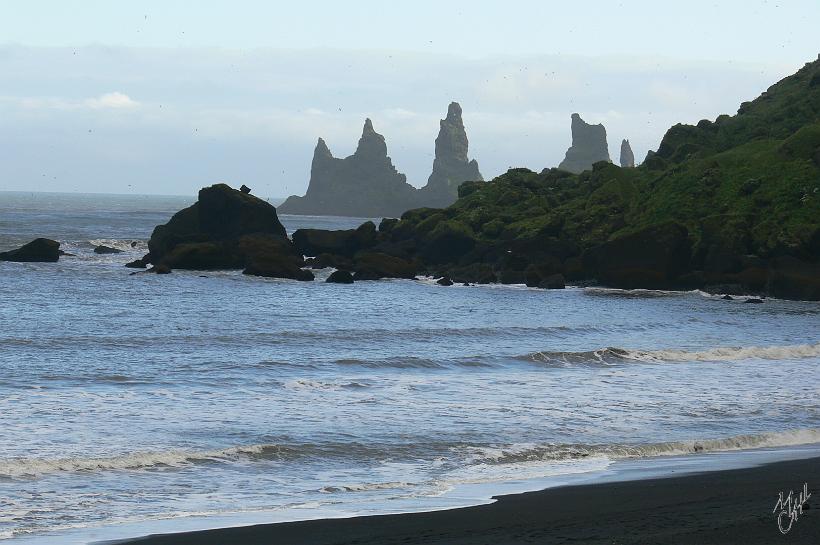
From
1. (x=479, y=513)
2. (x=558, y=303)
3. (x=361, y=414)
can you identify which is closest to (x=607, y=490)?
(x=479, y=513)

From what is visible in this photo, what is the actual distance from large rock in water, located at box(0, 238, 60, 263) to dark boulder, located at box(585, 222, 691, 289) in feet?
117

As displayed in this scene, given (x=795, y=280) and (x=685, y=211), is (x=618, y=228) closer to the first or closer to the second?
(x=685, y=211)

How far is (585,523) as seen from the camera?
39.1 feet

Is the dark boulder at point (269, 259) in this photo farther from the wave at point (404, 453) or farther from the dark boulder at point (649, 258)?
the wave at point (404, 453)

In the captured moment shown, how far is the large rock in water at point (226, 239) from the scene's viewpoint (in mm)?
62562

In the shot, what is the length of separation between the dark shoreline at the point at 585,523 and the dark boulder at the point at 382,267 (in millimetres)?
48193

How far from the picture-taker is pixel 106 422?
62.0 ft

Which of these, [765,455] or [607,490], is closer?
[607,490]

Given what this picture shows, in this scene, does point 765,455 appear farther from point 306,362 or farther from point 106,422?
point 306,362

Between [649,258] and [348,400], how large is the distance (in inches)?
1372

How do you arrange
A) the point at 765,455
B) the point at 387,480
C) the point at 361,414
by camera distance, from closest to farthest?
the point at 387,480, the point at 765,455, the point at 361,414

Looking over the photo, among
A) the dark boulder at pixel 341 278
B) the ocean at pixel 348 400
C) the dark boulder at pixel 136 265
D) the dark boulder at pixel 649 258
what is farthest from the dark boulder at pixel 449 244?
the ocean at pixel 348 400

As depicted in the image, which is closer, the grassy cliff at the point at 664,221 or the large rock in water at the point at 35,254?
the grassy cliff at the point at 664,221

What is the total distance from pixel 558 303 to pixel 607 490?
34.7 m
